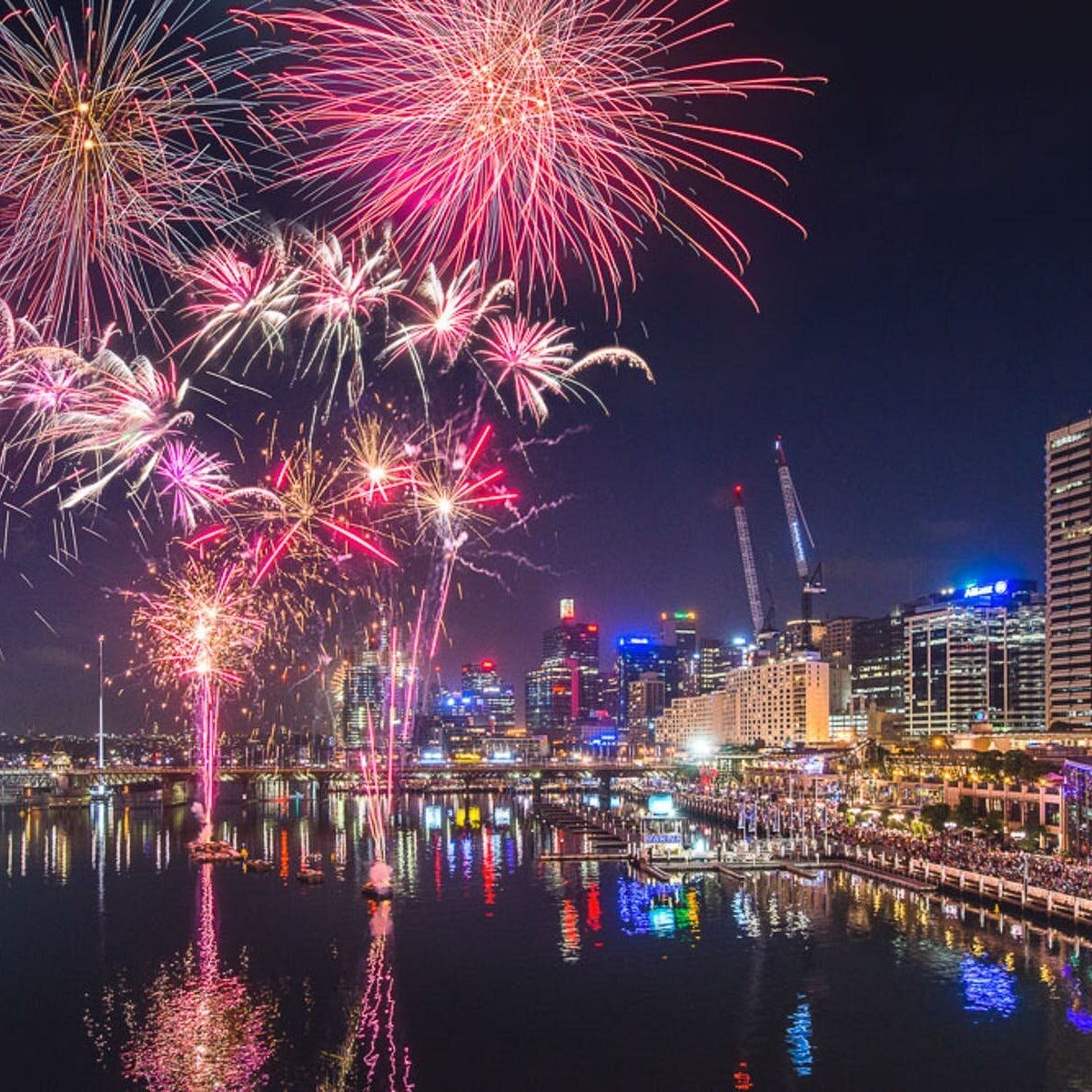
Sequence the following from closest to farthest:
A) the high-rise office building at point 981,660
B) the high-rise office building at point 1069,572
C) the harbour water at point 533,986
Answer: the harbour water at point 533,986
the high-rise office building at point 1069,572
the high-rise office building at point 981,660

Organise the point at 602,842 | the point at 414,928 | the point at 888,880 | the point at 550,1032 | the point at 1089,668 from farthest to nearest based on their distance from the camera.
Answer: the point at 1089,668 < the point at 602,842 < the point at 888,880 < the point at 414,928 < the point at 550,1032

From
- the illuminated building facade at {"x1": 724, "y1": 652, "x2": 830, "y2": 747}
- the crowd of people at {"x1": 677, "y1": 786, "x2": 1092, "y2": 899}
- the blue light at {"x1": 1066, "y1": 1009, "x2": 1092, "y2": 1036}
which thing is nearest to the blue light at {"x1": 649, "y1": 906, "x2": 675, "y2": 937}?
the crowd of people at {"x1": 677, "y1": 786, "x2": 1092, "y2": 899}

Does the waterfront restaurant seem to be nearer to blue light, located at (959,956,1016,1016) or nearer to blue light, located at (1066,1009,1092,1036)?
blue light, located at (959,956,1016,1016)

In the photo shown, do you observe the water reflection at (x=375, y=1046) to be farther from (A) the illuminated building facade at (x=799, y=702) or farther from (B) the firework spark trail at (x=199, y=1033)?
(A) the illuminated building facade at (x=799, y=702)

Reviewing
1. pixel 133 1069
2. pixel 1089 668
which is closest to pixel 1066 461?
pixel 1089 668

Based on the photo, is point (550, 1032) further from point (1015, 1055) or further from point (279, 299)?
point (279, 299)

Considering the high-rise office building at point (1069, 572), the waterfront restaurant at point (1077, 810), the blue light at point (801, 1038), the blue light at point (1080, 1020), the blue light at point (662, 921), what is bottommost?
the blue light at point (662, 921)

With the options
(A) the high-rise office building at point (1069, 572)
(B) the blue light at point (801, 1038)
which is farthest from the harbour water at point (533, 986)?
(A) the high-rise office building at point (1069, 572)
